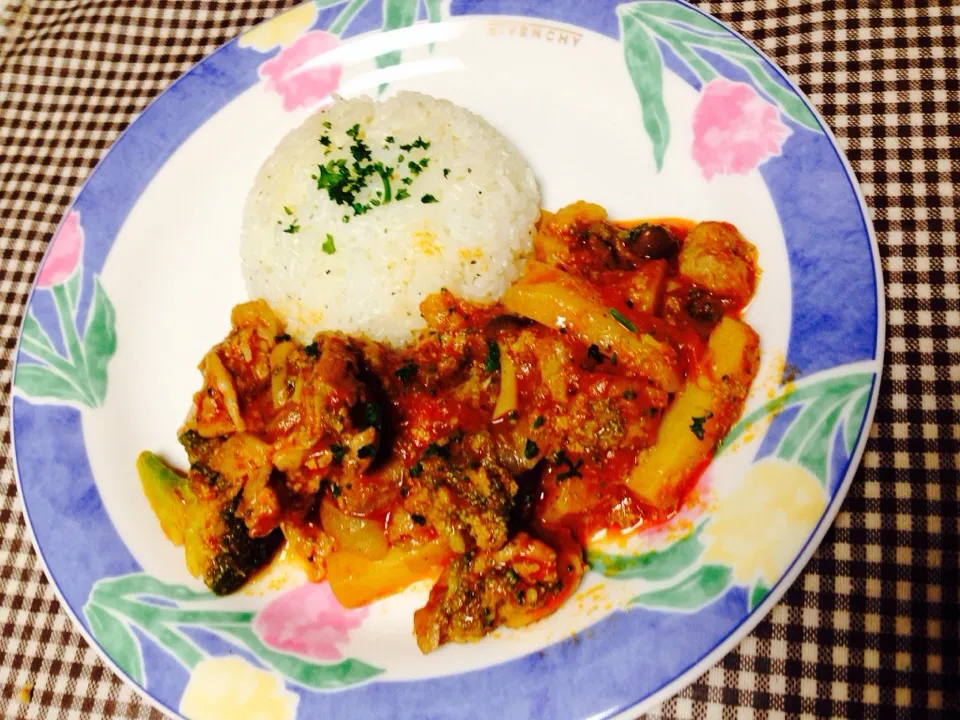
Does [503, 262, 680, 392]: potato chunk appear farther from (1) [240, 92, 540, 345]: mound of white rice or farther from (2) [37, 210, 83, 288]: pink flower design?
(2) [37, 210, 83, 288]: pink flower design

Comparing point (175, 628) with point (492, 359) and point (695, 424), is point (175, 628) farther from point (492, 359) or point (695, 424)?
point (695, 424)

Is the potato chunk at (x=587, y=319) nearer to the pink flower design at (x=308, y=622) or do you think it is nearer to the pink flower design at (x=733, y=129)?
the pink flower design at (x=733, y=129)

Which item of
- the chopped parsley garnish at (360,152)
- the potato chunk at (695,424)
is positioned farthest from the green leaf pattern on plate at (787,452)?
the chopped parsley garnish at (360,152)

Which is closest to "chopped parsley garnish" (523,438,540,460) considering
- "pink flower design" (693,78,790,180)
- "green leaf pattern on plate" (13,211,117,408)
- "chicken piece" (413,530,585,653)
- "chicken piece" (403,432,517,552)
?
"chicken piece" (403,432,517,552)

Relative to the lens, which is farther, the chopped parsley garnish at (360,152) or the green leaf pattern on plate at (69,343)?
the chopped parsley garnish at (360,152)

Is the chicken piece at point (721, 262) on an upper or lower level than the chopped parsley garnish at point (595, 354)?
upper

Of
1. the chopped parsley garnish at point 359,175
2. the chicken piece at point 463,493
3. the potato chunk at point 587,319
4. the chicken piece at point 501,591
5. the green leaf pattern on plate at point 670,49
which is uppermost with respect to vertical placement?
the green leaf pattern on plate at point 670,49

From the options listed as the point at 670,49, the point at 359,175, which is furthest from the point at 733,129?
the point at 359,175
